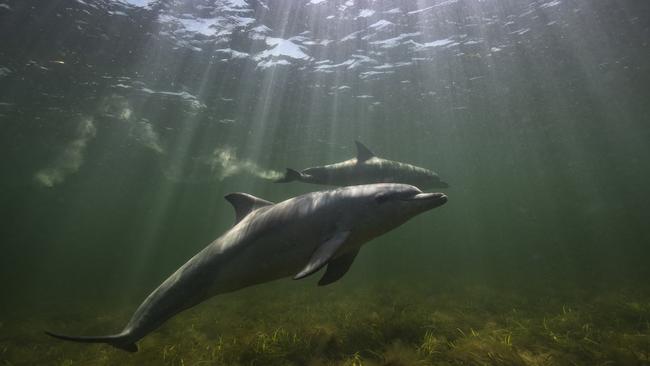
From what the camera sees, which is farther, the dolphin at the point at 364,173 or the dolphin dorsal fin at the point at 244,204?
the dolphin at the point at 364,173

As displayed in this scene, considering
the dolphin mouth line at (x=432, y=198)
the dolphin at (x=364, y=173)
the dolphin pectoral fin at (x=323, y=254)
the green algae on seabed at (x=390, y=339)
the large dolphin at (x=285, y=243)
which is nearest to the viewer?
the dolphin pectoral fin at (x=323, y=254)

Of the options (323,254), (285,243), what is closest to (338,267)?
(285,243)

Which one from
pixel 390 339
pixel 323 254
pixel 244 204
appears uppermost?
pixel 244 204

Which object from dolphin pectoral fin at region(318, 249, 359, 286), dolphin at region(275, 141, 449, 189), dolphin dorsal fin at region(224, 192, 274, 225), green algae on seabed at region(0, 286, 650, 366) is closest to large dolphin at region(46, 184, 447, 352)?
dolphin pectoral fin at region(318, 249, 359, 286)

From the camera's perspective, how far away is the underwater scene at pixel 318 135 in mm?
4598

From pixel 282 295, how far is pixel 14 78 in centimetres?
1534

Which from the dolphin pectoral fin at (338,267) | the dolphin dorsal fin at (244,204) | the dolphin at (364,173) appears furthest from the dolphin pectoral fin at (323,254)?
the dolphin at (364,173)

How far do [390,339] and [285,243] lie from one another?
3.95 meters

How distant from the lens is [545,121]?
26.4 metres

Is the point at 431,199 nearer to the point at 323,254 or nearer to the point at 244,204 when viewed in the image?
the point at 323,254

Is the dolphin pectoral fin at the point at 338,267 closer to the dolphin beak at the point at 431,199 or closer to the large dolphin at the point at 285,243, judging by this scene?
the large dolphin at the point at 285,243

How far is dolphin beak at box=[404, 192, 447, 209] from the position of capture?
12.8 feet

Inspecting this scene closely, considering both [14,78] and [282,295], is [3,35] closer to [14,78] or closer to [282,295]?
[14,78]

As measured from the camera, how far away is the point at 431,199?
395cm
